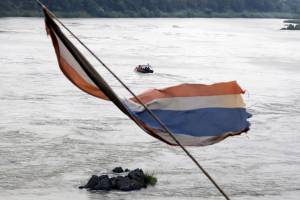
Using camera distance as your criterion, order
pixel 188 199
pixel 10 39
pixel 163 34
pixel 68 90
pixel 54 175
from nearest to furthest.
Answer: pixel 188 199
pixel 54 175
pixel 68 90
pixel 10 39
pixel 163 34

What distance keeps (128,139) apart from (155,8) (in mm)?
92693

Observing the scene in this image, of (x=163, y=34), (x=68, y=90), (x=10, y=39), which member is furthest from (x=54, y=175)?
(x=163, y=34)

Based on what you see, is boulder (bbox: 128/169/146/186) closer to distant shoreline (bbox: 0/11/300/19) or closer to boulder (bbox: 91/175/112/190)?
boulder (bbox: 91/175/112/190)

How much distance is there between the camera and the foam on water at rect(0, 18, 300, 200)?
18.2 meters

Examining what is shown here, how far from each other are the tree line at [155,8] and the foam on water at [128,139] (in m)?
45.6

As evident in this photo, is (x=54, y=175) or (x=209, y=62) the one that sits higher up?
(x=54, y=175)

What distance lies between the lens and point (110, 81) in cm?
3762

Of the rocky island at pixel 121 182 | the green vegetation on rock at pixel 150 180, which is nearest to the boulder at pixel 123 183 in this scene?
the rocky island at pixel 121 182

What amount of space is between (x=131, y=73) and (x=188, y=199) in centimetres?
2602

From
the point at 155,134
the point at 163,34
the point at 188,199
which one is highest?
the point at 155,134

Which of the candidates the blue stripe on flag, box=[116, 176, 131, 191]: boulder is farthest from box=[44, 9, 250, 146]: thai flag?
box=[116, 176, 131, 191]: boulder

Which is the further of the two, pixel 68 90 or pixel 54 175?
pixel 68 90

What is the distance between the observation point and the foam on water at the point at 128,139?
18.2m

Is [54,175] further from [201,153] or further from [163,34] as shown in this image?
[163,34]
